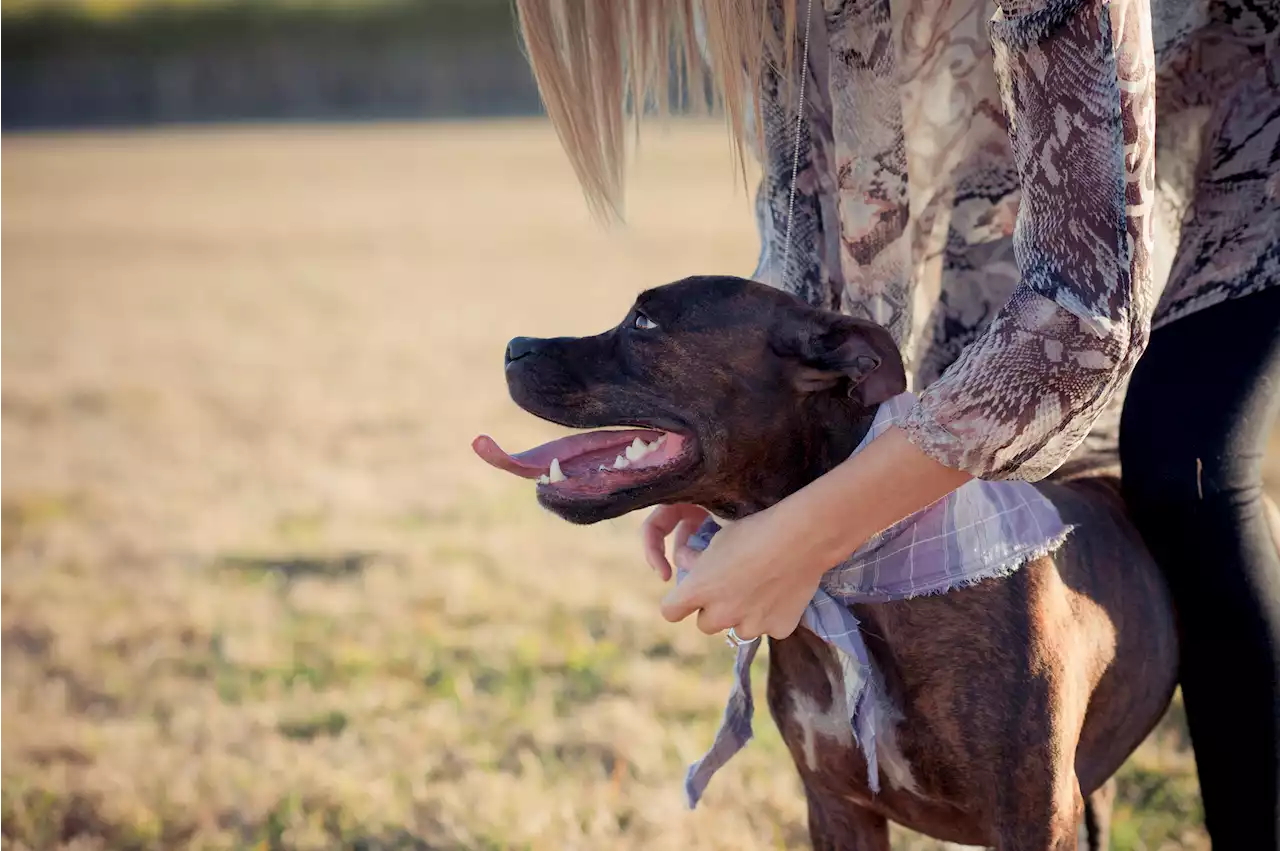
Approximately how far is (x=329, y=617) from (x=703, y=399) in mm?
2989

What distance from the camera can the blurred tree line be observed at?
44.9m

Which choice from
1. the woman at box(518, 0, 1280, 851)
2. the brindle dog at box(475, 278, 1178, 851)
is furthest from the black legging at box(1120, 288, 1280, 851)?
the brindle dog at box(475, 278, 1178, 851)

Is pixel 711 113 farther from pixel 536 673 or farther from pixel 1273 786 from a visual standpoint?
pixel 536 673

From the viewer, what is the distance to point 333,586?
5.20m

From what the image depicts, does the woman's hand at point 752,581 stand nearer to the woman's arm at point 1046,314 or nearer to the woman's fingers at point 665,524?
the woman's arm at point 1046,314

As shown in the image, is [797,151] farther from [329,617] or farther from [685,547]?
[329,617]

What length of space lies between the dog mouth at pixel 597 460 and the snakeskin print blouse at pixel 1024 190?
49 centimetres

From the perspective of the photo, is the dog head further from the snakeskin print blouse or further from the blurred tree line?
the blurred tree line

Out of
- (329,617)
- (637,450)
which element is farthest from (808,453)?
(329,617)

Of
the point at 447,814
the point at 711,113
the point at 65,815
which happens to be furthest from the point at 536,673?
the point at 711,113

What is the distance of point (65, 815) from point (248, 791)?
0.46 metres

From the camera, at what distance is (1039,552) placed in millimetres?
2176

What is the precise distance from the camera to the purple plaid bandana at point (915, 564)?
2.13 metres

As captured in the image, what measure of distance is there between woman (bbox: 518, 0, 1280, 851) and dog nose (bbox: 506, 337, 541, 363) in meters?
0.39
